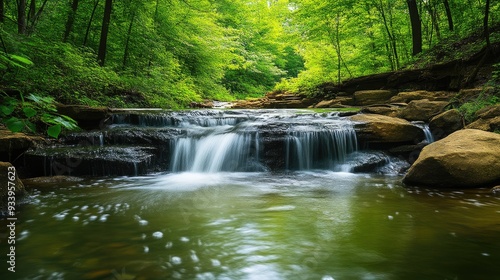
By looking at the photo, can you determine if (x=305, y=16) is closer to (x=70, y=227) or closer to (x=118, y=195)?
(x=118, y=195)

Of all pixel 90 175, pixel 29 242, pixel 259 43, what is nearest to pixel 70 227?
pixel 29 242

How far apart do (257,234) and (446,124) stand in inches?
245

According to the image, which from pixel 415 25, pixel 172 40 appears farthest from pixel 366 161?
pixel 172 40

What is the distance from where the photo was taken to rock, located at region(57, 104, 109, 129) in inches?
292

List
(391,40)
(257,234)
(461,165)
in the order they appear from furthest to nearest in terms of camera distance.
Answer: (391,40), (461,165), (257,234)

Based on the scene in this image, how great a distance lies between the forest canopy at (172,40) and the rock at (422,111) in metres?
4.85

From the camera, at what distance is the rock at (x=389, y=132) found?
711 cm

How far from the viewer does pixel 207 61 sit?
18.1 meters

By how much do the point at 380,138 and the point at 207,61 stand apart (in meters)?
13.0

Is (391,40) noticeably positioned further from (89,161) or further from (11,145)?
(11,145)

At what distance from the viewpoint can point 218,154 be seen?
719 cm

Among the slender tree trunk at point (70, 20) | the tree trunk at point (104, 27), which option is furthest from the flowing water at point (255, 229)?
the slender tree trunk at point (70, 20)

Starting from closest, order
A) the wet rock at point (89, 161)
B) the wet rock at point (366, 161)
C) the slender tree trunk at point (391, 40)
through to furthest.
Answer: the wet rock at point (89, 161) → the wet rock at point (366, 161) → the slender tree trunk at point (391, 40)

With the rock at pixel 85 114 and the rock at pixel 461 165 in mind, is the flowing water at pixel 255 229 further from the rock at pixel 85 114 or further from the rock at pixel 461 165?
the rock at pixel 85 114
